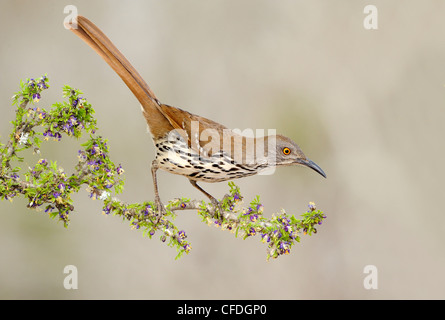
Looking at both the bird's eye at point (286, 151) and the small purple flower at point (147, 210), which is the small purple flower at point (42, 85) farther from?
the bird's eye at point (286, 151)

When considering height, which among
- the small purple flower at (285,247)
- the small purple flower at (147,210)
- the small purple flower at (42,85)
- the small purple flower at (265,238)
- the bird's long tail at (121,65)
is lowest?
the small purple flower at (285,247)

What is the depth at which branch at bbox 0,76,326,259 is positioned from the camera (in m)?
1.74

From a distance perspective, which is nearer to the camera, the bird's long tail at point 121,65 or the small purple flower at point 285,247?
the small purple flower at point 285,247

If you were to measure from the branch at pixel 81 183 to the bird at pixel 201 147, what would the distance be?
13cm

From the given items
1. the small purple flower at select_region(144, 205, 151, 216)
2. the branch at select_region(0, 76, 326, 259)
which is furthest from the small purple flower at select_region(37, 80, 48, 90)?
the small purple flower at select_region(144, 205, 151, 216)

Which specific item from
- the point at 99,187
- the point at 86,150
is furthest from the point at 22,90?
the point at 99,187

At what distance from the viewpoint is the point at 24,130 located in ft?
5.92

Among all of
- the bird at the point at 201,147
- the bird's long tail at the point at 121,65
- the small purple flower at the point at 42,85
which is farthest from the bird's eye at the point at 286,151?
the small purple flower at the point at 42,85

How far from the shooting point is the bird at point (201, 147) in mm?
1976

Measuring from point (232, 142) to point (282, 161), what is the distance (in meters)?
0.20

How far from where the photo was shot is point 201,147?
1986 millimetres

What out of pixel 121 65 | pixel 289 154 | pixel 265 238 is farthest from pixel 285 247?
pixel 121 65

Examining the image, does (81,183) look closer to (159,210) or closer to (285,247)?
(159,210)

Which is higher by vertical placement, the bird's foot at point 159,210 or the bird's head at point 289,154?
the bird's head at point 289,154
